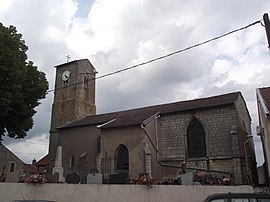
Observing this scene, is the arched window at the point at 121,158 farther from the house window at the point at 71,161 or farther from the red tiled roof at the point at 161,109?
the house window at the point at 71,161

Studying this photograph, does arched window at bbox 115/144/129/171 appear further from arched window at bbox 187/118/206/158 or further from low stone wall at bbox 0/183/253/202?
low stone wall at bbox 0/183/253/202

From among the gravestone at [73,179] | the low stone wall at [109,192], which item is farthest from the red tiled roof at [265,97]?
the gravestone at [73,179]

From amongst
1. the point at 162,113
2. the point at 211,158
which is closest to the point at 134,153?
the point at 162,113

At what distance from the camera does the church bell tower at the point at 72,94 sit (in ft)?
113

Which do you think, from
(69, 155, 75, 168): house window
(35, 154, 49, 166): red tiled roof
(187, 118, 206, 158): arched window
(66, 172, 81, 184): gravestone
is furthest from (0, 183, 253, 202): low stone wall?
(35, 154, 49, 166): red tiled roof

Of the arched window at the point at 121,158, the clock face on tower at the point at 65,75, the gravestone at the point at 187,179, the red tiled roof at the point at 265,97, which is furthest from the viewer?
the clock face on tower at the point at 65,75

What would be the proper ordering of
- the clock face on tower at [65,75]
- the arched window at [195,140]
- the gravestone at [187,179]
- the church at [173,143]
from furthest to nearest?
the clock face on tower at [65,75]
the arched window at [195,140]
the church at [173,143]
the gravestone at [187,179]

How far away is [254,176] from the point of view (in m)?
22.2

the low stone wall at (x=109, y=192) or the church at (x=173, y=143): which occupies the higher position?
the church at (x=173, y=143)

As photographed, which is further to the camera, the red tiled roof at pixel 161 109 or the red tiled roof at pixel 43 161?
the red tiled roof at pixel 43 161

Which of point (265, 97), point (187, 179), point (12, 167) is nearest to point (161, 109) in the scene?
point (265, 97)

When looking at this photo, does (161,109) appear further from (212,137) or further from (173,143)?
(212,137)

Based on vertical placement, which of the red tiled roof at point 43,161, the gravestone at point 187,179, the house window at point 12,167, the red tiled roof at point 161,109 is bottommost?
the gravestone at point 187,179

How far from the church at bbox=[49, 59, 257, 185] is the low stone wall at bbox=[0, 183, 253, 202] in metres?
5.11
